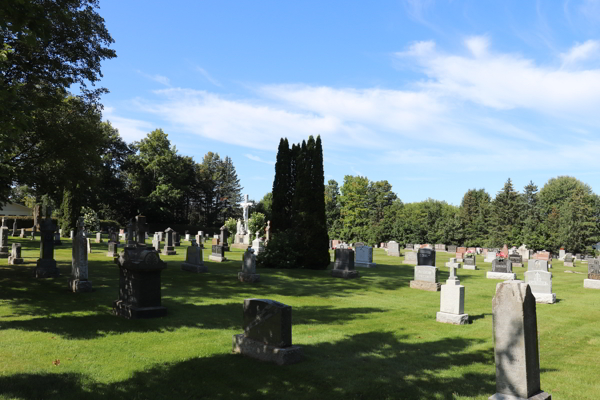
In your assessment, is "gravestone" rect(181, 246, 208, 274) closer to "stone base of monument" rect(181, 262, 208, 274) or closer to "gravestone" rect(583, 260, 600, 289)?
"stone base of monument" rect(181, 262, 208, 274)

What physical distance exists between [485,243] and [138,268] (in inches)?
2005

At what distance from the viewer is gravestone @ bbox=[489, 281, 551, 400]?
14.8ft

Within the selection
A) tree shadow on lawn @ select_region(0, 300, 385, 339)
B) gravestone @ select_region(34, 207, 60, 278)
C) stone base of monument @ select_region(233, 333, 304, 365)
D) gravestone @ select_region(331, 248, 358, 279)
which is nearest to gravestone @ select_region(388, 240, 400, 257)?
gravestone @ select_region(331, 248, 358, 279)

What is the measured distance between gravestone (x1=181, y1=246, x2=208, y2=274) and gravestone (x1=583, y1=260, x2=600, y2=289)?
17091 mm

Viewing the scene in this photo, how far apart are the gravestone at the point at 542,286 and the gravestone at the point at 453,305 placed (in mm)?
5232

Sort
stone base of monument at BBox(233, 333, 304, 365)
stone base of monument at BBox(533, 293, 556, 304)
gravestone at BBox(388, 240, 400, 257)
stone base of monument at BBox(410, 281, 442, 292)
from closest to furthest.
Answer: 1. stone base of monument at BBox(233, 333, 304, 365)
2. stone base of monument at BBox(533, 293, 556, 304)
3. stone base of monument at BBox(410, 281, 442, 292)
4. gravestone at BBox(388, 240, 400, 257)

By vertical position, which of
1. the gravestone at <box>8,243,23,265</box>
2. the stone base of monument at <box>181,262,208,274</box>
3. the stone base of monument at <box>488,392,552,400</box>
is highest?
the gravestone at <box>8,243,23,265</box>

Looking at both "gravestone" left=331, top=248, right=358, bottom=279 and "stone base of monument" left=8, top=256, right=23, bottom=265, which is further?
"gravestone" left=331, top=248, right=358, bottom=279

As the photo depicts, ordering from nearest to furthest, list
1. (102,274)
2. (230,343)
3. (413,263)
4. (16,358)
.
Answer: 1. (16,358)
2. (230,343)
3. (102,274)
4. (413,263)

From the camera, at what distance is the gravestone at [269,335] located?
642cm

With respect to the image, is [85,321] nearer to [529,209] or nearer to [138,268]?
[138,268]

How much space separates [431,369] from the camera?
6.59 metres

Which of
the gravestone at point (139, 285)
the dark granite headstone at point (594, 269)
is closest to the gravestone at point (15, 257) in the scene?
the gravestone at point (139, 285)

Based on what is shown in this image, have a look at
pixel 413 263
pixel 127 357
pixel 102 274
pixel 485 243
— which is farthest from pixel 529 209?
pixel 127 357
